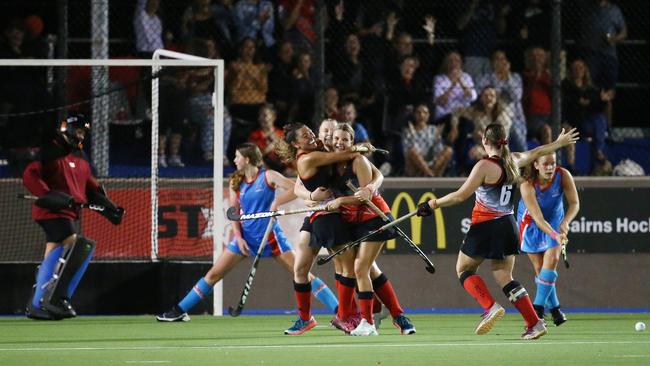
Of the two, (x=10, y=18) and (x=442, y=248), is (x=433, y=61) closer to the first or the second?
(x=442, y=248)

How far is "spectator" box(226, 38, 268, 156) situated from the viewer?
13375 millimetres

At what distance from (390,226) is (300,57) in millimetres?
4520

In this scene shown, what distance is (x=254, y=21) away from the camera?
13.9 m

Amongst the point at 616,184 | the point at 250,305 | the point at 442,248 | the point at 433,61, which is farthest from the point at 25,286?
the point at 616,184

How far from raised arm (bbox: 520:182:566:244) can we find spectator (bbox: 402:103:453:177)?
2.39 metres

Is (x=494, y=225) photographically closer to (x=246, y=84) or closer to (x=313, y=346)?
(x=313, y=346)

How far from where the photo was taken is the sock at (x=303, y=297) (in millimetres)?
9836

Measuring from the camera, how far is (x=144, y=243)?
12.6 meters

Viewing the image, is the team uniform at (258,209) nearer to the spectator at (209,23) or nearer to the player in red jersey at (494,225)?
the player in red jersey at (494,225)

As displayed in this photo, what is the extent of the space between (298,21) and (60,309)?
13.9 feet

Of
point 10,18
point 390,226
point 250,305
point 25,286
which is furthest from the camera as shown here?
point 10,18

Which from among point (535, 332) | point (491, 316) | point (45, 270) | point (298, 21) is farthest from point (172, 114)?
point (535, 332)

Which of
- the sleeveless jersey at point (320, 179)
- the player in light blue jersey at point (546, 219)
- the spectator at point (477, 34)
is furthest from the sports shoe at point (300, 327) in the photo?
the spectator at point (477, 34)

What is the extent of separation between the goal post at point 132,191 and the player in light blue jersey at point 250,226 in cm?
103
